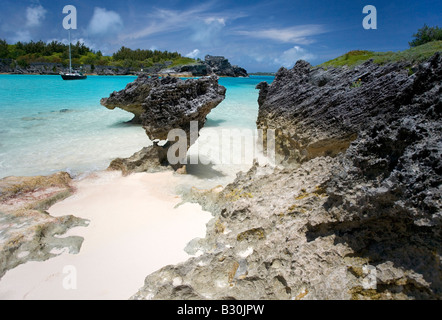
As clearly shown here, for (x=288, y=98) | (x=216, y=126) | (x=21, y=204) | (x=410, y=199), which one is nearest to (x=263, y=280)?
(x=410, y=199)

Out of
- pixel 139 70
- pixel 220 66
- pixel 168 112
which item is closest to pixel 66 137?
pixel 168 112

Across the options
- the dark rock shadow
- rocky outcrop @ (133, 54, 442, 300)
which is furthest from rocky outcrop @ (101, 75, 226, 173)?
the dark rock shadow

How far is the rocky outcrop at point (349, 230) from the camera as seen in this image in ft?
6.63

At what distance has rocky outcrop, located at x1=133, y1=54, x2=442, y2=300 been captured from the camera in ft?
6.63

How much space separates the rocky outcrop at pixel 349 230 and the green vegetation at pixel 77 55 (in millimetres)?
103303

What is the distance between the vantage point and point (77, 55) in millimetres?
99812

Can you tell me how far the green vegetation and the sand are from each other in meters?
100

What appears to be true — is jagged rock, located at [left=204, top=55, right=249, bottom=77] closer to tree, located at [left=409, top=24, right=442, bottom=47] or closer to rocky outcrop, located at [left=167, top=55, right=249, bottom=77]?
rocky outcrop, located at [left=167, top=55, right=249, bottom=77]

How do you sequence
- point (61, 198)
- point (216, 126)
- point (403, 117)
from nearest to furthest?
point (403, 117) < point (61, 198) < point (216, 126)

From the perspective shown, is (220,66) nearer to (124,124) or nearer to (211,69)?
(211,69)

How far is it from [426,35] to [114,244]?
138 ft

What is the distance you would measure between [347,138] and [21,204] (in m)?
6.66
